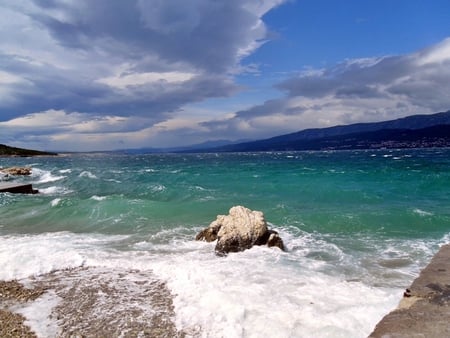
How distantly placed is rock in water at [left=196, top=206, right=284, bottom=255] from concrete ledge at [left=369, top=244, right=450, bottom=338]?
21.9 feet

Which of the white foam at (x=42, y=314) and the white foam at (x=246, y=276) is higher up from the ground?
the white foam at (x=42, y=314)

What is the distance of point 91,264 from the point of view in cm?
1190

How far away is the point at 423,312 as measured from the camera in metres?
6.15

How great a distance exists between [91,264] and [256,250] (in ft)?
19.6

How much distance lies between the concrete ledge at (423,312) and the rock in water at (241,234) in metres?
6.66

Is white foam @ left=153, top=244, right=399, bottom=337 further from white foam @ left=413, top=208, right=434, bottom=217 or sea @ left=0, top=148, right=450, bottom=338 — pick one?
white foam @ left=413, top=208, right=434, bottom=217

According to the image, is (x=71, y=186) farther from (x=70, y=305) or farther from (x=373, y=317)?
(x=373, y=317)

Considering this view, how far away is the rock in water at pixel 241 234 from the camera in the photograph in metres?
13.4

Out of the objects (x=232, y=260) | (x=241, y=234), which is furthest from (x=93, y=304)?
(x=241, y=234)

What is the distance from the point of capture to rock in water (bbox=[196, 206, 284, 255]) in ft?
44.1

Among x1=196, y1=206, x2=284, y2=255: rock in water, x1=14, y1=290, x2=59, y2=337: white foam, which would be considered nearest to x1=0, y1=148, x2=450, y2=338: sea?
x1=14, y1=290, x2=59, y2=337: white foam

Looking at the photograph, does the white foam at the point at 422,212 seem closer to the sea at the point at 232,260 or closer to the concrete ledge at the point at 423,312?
the sea at the point at 232,260

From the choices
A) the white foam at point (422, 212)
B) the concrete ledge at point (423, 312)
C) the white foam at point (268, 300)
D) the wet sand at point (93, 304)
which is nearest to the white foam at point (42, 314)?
the wet sand at point (93, 304)

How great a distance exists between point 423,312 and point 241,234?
812 centimetres
